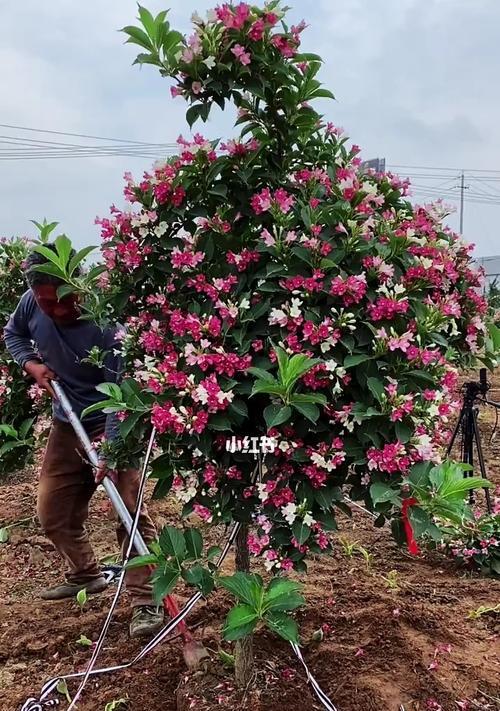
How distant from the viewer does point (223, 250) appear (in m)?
2.10

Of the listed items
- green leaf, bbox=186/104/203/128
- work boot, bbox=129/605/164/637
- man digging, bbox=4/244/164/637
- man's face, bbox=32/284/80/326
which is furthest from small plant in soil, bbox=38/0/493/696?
work boot, bbox=129/605/164/637

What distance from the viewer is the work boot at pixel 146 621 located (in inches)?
118

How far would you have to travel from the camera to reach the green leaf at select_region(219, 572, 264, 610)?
1.91 meters

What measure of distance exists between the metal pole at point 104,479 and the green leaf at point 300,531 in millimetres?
990

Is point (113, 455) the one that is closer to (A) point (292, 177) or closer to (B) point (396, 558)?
(A) point (292, 177)

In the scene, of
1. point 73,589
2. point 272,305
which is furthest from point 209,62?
point 73,589

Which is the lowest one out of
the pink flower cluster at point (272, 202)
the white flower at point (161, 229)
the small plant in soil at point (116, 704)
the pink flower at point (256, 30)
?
the small plant in soil at point (116, 704)

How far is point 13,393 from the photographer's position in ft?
14.3

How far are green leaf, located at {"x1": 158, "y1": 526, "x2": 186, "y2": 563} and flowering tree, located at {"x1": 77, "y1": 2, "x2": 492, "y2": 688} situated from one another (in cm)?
9

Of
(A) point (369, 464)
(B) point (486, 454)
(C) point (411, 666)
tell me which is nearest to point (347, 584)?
(C) point (411, 666)

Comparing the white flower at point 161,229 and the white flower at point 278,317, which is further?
the white flower at point 161,229

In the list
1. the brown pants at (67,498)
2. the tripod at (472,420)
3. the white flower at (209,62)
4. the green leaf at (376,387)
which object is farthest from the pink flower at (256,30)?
the tripod at (472,420)

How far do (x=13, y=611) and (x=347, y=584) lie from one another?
1.73 metres

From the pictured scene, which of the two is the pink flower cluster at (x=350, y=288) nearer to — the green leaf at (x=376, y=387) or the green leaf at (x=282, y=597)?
the green leaf at (x=376, y=387)
